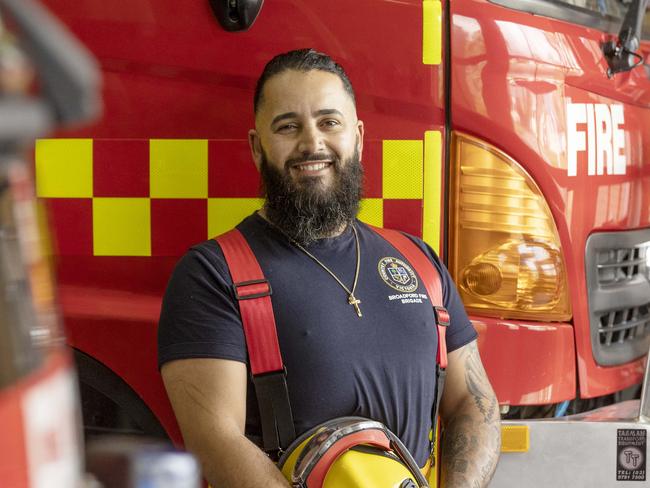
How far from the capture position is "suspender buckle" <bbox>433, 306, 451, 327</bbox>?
6.89 ft

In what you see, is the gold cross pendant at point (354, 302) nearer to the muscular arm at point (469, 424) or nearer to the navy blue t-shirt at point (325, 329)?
the navy blue t-shirt at point (325, 329)

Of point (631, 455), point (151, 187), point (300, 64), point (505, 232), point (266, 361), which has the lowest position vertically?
point (631, 455)

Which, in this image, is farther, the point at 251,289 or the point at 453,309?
the point at 453,309

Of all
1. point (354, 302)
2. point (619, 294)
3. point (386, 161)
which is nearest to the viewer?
point (354, 302)

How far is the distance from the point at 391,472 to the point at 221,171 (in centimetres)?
75

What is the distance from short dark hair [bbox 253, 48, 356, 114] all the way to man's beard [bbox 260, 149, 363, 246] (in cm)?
17

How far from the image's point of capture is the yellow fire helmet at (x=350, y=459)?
1.76 meters

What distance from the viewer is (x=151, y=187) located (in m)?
2.11

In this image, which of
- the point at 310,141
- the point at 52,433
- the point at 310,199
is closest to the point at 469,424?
the point at 310,199

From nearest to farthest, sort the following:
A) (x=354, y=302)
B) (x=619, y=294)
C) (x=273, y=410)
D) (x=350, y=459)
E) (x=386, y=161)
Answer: (x=350, y=459) < (x=273, y=410) < (x=354, y=302) < (x=386, y=161) < (x=619, y=294)

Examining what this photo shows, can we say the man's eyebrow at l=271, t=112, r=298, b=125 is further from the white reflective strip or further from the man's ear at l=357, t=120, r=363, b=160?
the white reflective strip

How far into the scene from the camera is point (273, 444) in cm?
191

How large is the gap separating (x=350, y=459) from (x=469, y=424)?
16.4 inches

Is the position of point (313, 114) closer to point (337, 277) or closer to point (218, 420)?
point (337, 277)
